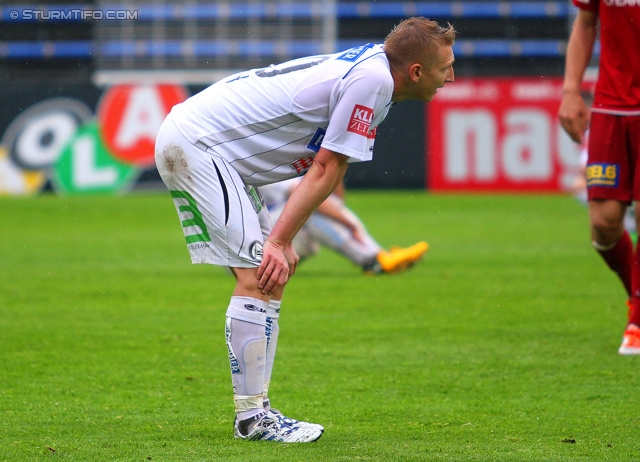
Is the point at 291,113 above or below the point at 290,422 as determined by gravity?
above

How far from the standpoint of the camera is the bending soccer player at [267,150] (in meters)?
3.35

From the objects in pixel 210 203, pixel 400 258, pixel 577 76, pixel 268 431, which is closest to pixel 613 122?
pixel 577 76

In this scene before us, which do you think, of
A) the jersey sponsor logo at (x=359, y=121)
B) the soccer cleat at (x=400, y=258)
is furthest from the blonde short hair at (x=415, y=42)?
the soccer cleat at (x=400, y=258)

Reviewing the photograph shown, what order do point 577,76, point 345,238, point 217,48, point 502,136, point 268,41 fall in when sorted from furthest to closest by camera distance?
point 268,41 → point 217,48 → point 502,136 → point 345,238 → point 577,76

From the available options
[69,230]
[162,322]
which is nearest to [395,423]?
[162,322]

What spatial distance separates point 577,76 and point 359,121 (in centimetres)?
204

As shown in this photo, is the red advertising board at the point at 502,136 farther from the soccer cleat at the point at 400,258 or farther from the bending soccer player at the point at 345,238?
the soccer cleat at the point at 400,258

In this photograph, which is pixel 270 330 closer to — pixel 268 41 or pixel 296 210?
pixel 296 210

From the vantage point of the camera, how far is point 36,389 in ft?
13.6

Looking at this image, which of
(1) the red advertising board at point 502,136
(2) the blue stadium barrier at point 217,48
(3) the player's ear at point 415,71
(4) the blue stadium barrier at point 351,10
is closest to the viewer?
(3) the player's ear at point 415,71

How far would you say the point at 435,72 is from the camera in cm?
344

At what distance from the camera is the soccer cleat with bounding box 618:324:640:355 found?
191 inches

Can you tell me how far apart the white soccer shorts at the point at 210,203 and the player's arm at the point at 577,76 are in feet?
6.39

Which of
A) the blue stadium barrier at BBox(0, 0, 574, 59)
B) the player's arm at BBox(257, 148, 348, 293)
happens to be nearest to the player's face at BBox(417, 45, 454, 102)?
the player's arm at BBox(257, 148, 348, 293)
